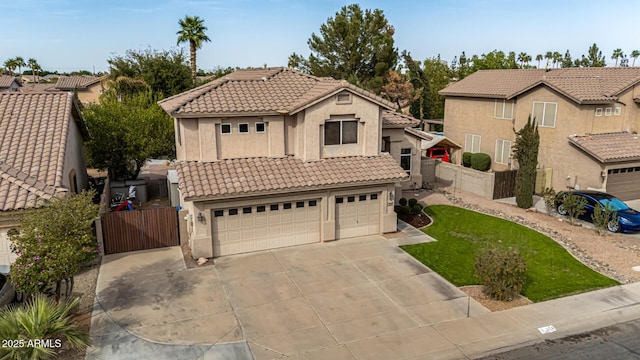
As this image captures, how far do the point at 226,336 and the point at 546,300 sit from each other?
9786mm

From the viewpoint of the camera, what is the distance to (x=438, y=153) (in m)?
35.3

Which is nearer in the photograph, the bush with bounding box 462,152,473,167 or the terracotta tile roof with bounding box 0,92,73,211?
the terracotta tile roof with bounding box 0,92,73,211

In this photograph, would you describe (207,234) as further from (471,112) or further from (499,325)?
(471,112)

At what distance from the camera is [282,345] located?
12.3m

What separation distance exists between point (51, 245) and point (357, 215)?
38.9ft

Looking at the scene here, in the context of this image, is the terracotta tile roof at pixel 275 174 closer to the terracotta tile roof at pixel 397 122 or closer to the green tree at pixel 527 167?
the terracotta tile roof at pixel 397 122

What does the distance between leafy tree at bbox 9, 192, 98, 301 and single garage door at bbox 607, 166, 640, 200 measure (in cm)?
2554

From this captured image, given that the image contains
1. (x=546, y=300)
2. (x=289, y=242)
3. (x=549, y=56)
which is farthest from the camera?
(x=549, y=56)

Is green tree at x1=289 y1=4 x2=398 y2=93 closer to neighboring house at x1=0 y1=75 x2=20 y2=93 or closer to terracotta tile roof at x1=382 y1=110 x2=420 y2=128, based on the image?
terracotta tile roof at x1=382 y1=110 x2=420 y2=128

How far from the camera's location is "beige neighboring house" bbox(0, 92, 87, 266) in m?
15.3

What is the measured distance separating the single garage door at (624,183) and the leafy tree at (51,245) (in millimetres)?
25540

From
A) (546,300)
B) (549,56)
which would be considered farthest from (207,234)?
(549,56)

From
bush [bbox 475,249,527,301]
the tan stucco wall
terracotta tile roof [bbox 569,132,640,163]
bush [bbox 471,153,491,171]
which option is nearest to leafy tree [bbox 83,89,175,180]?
bush [bbox 475,249,527,301]

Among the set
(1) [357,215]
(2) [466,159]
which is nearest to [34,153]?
(1) [357,215]
